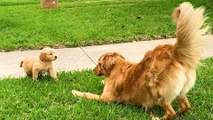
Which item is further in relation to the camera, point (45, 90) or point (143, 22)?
point (143, 22)

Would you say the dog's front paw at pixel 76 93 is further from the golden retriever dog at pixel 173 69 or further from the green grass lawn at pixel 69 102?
the golden retriever dog at pixel 173 69

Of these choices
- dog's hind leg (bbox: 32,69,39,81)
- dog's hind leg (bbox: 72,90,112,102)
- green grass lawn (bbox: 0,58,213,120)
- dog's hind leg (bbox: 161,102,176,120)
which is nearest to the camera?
dog's hind leg (bbox: 161,102,176,120)

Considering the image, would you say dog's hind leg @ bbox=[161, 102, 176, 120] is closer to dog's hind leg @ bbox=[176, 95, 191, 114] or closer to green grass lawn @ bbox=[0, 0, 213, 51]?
dog's hind leg @ bbox=[176, 95, 191, 114]

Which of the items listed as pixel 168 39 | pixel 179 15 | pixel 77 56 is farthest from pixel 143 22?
pixel 179 15

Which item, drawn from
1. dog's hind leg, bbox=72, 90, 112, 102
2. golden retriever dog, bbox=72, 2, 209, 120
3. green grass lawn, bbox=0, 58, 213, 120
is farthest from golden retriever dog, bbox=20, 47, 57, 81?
golden retriever dog, bbox=72, 2, 209, 120

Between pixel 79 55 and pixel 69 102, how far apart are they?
2.29 meters

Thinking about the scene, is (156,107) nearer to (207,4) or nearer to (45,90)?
(45,90)

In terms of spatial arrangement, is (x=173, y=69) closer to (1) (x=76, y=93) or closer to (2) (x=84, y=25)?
(1) (x=76, y=93)

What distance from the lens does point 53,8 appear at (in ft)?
46.1

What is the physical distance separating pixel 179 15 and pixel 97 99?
5.49ft

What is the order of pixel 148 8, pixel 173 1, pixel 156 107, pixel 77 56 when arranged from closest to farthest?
pixel 156 107 → pixel 77 56 → pixel 148 8 → pixel 173 1

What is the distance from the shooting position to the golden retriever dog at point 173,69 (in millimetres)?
4984

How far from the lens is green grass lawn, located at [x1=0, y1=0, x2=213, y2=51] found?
919 cm

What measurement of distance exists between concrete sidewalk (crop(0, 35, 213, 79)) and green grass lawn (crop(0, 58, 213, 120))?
52cm
